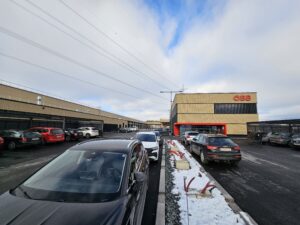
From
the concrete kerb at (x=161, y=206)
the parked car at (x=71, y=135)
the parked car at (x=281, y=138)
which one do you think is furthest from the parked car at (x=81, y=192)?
the parked car at (x=281, y=138)

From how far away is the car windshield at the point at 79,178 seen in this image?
7.87 feet

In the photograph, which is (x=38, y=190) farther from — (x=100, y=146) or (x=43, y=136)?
(x=43, y=136)

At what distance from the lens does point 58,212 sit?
1.96 meters

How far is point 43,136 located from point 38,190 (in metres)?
17.5

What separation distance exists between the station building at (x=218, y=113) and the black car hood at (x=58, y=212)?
45.7 meters

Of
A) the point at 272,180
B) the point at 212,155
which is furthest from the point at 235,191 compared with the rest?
the point at 212,155

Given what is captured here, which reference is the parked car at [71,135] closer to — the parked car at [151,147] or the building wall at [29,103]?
the building wall at [29,103]

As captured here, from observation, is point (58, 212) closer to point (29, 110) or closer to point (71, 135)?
point (71, 135)

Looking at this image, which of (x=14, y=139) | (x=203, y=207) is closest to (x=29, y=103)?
(x=14, y=139)

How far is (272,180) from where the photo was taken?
701 cm

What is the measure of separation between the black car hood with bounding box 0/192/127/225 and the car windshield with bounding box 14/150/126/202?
0.15 meters

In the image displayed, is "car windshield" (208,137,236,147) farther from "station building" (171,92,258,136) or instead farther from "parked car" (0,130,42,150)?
"station building" (171,92,258,136)

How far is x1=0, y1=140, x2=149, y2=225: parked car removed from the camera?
6.30 ft

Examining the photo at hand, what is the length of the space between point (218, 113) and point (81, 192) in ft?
162
